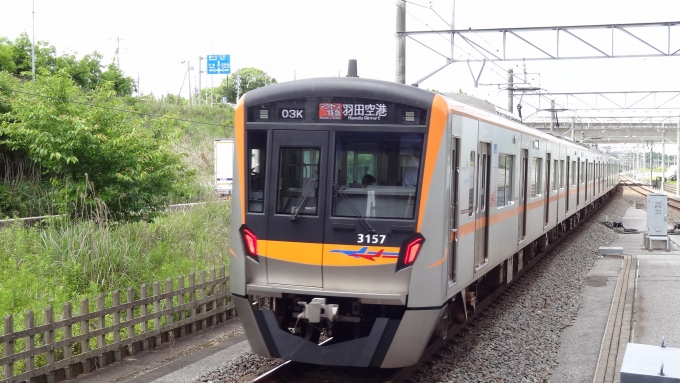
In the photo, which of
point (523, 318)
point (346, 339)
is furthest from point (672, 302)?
point (346, 339)

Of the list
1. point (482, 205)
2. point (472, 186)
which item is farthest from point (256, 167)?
point (482, 205)

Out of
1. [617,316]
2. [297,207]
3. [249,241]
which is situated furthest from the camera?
[617,316]

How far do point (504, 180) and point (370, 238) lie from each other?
4046 millimetres

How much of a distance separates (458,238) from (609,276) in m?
7.38

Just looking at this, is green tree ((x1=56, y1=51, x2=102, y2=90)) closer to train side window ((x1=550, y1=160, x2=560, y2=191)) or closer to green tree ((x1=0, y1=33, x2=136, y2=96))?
green tree ((x1=0, y1=33, x2=136, y2=96))

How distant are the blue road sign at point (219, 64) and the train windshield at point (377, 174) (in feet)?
119

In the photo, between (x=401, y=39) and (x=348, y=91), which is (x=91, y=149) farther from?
(x=401, y=39)

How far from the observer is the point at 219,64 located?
42.8 m

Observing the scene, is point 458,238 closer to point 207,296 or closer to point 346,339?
point 346,339

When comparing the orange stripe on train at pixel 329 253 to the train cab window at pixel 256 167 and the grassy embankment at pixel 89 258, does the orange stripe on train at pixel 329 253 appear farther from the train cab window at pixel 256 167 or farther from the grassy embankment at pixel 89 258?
the grassy embankment at pixel 89 258

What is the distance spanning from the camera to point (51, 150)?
10.7 m

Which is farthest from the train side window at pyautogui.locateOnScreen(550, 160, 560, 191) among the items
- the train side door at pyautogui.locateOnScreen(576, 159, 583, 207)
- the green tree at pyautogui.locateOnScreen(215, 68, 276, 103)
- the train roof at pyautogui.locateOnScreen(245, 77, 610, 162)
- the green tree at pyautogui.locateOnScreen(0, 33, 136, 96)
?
the green tree at pyautogui.locateOnScreen(215, 68, 276, 103)

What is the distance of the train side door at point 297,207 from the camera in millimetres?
6531

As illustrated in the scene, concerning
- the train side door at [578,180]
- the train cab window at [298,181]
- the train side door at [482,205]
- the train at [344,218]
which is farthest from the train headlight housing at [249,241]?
the train side door at [578,180]
